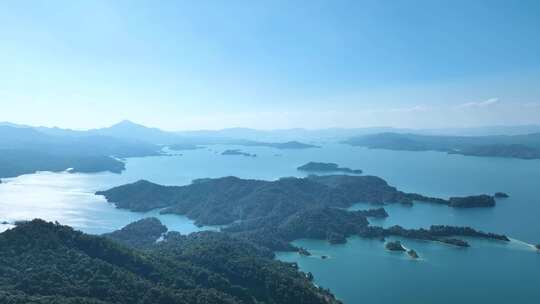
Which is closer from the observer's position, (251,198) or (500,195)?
(251,198)

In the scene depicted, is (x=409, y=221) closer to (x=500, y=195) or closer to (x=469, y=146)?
(x=500, y=195)

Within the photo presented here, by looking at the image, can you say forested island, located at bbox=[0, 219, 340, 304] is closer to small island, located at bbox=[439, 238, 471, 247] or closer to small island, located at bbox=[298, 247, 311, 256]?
small island, located at bbox=[298, 247, 311, 256]

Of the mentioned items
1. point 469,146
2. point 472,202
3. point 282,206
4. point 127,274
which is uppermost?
point 469,146

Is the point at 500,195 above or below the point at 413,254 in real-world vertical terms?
above

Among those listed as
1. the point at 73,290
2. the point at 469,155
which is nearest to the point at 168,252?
the point at 73,290

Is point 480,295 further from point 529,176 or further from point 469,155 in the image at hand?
point 469,155

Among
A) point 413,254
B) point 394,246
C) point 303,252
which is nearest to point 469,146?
point 394,246

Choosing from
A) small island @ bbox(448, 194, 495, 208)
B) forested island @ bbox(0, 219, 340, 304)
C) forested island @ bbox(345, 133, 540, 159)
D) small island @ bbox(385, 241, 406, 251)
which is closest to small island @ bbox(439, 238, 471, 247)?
small island @ bbox(385, 241, 406, 251)
